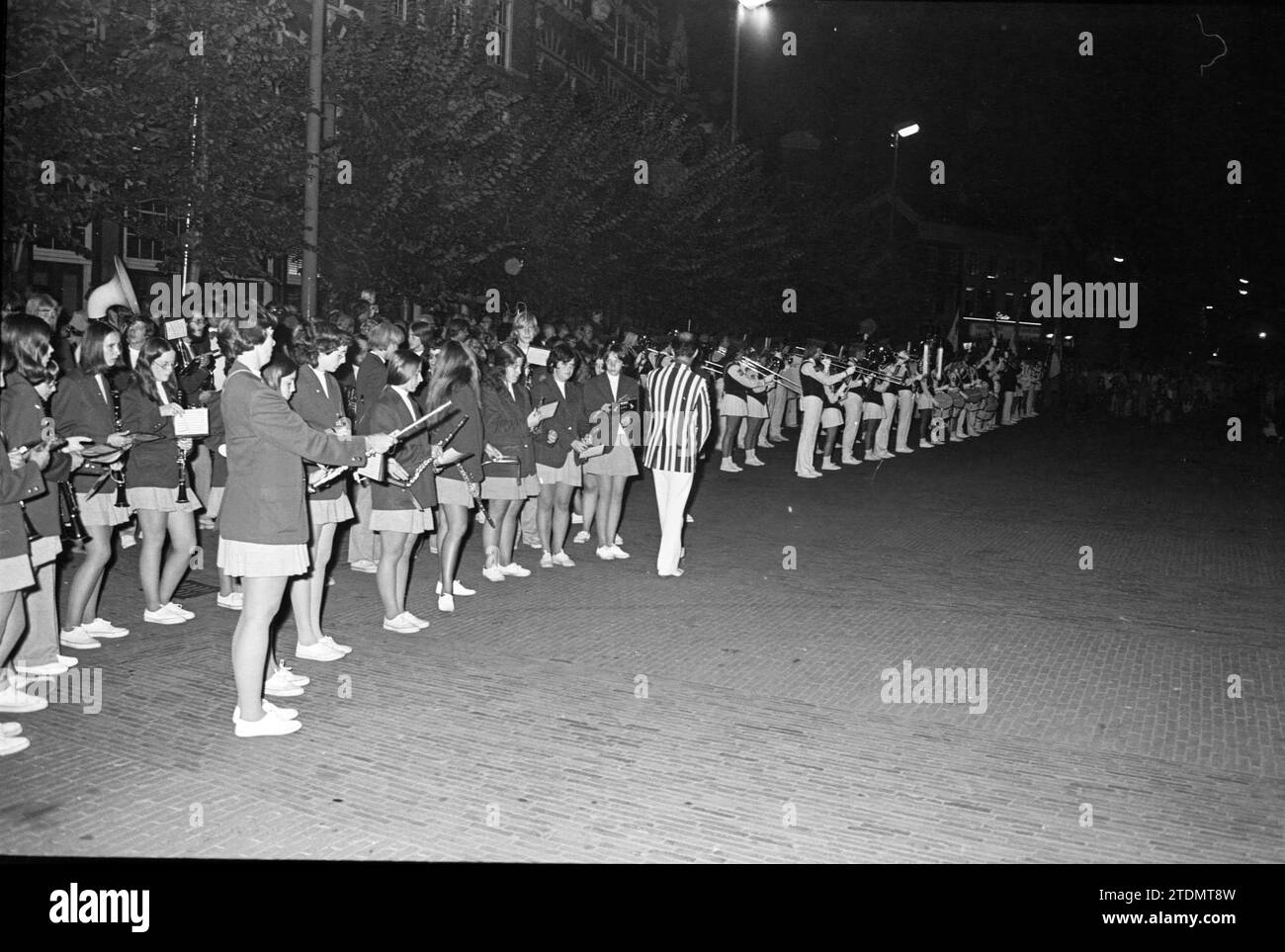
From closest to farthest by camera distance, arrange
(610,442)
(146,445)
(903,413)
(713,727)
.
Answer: (713,727) → (146,445) → (610,442) → (903,413)

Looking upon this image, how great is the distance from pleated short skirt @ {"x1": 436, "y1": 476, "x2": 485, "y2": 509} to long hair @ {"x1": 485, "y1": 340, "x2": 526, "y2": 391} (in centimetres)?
112

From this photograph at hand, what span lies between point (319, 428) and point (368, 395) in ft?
5.89

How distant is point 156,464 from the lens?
740 centimetres

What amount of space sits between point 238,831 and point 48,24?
343 inches

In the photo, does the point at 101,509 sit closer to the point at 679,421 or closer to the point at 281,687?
the point at 281,687

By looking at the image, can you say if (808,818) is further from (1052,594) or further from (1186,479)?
(1186,479)

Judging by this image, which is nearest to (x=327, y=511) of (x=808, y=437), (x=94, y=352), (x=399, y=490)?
(x=399, y=490)

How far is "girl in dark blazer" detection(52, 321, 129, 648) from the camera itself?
6988 millimetres

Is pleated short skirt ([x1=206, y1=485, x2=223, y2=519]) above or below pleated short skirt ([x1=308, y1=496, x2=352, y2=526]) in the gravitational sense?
below

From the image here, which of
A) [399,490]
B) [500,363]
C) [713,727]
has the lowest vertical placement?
[713,727]

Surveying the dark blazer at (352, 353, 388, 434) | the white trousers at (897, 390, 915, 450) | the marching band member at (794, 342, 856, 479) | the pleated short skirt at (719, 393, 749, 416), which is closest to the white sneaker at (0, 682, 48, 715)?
the dark blazer at (352, 353, 388, 434)

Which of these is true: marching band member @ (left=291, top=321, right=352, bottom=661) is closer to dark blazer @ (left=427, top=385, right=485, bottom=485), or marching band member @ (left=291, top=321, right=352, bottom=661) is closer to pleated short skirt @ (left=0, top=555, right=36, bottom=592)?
dark blazer @ (left=427, top=385, right=485, bottom=485)
